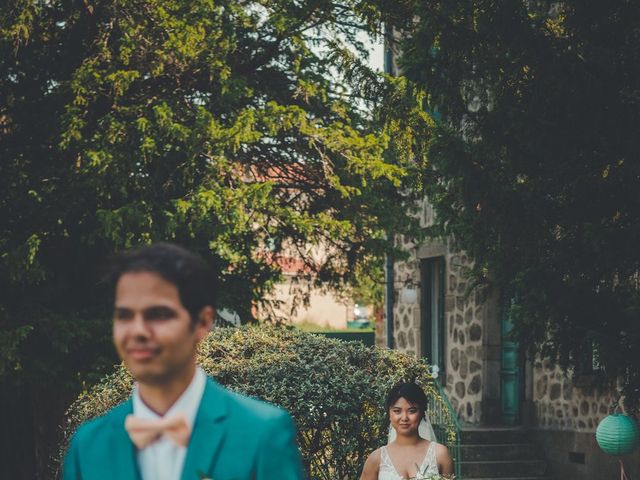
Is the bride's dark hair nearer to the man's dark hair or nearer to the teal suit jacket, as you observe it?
the teal suit jacket

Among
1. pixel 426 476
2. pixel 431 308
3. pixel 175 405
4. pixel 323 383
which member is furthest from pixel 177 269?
pixel 431 308

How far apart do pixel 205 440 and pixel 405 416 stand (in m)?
5.42

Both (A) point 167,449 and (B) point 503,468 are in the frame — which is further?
(B) point 503,468

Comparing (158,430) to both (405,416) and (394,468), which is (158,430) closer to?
(405,416)

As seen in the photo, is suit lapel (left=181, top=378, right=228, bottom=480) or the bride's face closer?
suit lapel (left=181, top=378, right=228, bottom=480)

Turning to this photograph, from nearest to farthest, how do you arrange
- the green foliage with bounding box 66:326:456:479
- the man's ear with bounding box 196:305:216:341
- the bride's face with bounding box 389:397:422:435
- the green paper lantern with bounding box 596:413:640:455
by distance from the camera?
the man's ear with bounding box 196:305:216:341
the bride's face with bounding box 389:397:422:435
the green foliage with bounding box 66:326:456:479
the green paper lantern with bounding box 596:413:640:455

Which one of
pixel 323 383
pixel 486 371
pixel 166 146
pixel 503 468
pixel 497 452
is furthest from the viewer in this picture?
pixel 486 371

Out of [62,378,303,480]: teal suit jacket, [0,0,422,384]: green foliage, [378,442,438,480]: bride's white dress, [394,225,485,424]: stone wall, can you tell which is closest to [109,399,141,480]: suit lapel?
[62,378,303,480]: teal suit jacket

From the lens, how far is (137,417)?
2.44 metres

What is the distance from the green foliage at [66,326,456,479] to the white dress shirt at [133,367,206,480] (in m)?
6.74

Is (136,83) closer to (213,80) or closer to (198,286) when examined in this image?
(213,80)

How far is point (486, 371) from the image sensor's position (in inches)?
694

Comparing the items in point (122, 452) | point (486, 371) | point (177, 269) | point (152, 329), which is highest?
point (486, 371)

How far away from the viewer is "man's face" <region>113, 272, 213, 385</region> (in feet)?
7.72
